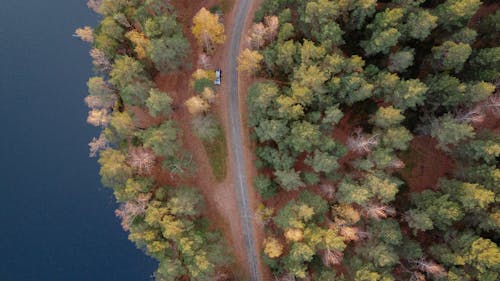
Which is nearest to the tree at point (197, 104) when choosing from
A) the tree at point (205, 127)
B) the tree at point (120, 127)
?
the tree at point (205, 127)

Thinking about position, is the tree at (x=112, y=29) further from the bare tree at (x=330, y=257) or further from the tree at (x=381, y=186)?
the bare tree at (x=330, y=257)

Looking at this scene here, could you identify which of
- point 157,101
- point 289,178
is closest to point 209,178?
point 289,178

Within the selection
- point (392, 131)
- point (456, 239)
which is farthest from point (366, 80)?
point (456, 239)

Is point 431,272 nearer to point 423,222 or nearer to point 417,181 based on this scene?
point 423,222

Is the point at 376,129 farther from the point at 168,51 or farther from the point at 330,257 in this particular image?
the point at 168,51

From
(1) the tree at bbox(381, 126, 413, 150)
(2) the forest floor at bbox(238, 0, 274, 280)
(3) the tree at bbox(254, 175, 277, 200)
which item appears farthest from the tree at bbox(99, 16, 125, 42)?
(1) the tree at bbox(381, 126, 413, 150)
